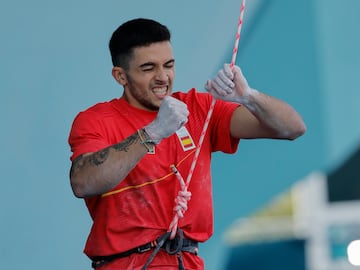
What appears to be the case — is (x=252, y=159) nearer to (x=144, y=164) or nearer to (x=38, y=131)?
(x=38, y=131)

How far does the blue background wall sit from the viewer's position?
3982mm

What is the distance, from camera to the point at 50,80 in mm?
4043

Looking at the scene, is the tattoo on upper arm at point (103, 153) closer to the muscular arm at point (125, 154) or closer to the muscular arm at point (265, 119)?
the muscular arm at point (125, 154)

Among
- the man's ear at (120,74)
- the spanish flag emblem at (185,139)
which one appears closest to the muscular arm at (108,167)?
the spanish flag emblem at (185,139)

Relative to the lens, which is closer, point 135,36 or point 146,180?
point 146,180

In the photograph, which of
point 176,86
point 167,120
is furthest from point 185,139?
point 176,86

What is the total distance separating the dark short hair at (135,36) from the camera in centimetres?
293

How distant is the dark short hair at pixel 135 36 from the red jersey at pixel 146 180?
16 centimetres

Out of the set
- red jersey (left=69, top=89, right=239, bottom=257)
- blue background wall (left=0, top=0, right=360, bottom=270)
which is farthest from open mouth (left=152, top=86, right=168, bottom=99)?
blue background wall (left=0, top=0, right=360, bottom=270)

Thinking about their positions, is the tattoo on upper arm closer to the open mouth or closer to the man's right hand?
the man's right hand

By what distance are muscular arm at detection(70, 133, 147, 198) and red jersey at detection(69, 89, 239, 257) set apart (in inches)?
3.1

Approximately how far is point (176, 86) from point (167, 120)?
5.39ft

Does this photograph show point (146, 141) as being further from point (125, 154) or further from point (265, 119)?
point (265, 119)

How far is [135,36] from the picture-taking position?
294 cm
